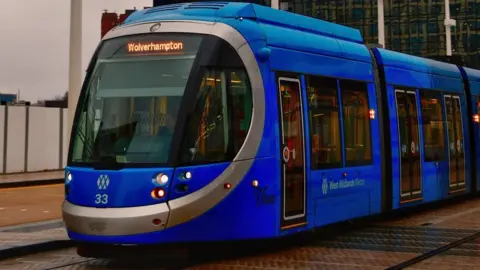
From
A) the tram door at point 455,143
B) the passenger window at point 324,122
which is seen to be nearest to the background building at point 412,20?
the tram door at point 455,143

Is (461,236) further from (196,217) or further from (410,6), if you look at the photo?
(410,6)

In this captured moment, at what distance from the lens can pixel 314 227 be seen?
30.8 ft

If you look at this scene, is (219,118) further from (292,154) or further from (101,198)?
(101,198)

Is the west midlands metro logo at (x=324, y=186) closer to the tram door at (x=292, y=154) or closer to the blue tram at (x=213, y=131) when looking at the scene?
the blue tram at (x=213, y=131)

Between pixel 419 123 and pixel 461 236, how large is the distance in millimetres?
3071

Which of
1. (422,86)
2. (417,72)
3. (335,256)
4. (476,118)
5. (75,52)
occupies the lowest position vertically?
(335,256)

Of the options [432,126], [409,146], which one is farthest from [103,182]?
[432,126]

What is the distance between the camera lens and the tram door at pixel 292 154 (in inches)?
348

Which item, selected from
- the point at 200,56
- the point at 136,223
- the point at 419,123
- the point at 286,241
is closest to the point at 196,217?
the point at 136,223

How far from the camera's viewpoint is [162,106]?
804cm

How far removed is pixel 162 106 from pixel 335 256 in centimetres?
322

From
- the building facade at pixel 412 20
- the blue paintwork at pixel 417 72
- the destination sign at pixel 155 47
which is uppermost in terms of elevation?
the building facade at pixel 412 20

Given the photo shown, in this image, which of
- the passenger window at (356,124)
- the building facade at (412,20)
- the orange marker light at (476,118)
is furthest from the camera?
the building facade at (412,20)

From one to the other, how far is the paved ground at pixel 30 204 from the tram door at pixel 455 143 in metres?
8.67
